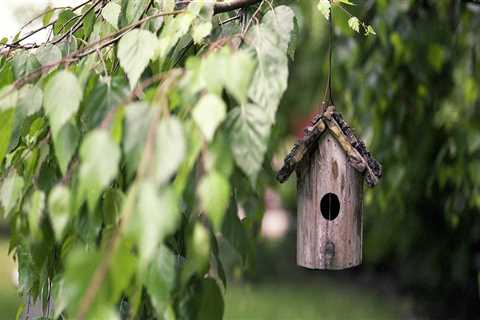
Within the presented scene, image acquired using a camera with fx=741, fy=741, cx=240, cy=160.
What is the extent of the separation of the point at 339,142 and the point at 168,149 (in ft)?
2.73

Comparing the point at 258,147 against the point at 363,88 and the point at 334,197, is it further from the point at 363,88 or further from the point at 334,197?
the point at 363,88

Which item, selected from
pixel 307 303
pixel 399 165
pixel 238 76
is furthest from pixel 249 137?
pixel 307 303

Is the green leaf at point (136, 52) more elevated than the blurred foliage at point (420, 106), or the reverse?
the blurred foliage at point (420, 106)

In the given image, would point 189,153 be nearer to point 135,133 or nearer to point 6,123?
point 135,133

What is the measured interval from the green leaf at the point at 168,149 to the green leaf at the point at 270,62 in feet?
0.63

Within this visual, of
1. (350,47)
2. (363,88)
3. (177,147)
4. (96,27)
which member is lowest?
(177,147)

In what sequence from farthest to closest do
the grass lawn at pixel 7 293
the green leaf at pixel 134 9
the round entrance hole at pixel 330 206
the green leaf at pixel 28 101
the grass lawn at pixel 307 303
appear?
the grass lawn at pixel 7 293 → the grass lawn at pixel 307 303 → the round entrance hole at pixel 330 206 → the green leaf at pixel 134 9 → the green leaf at pixel 28 101

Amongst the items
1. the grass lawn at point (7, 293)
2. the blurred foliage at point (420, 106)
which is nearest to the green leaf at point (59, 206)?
the blurred foliage at point (420, 106)

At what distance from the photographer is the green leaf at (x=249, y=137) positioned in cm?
94

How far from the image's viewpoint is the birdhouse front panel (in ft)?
5.28

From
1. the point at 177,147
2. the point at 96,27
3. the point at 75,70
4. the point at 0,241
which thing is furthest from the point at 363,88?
the point at 0,241

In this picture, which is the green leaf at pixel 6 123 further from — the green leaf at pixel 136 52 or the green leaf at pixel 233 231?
the green leaf at pixel 233 231

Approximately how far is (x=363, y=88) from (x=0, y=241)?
30.2 ft

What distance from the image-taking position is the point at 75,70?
119 centimetres
